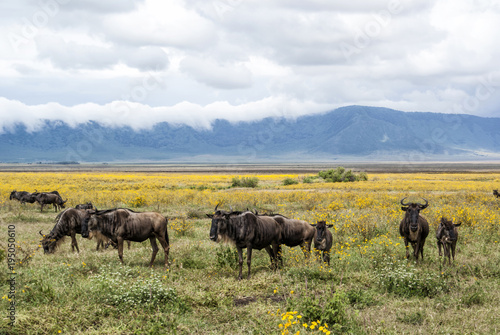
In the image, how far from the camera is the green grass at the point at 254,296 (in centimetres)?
754

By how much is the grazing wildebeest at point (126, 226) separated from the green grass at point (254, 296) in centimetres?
83

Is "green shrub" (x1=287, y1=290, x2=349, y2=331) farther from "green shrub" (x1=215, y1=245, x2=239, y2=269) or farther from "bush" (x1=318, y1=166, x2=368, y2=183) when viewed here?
"bush" (x1=318, y1=166, x2=368, y2=183)

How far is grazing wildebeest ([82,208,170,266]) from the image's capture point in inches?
478

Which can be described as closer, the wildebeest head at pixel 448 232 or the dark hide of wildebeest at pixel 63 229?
the wildebeest head at pixel 448 232

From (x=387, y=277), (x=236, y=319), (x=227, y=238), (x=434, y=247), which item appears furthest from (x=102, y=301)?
(x=434, y=247)

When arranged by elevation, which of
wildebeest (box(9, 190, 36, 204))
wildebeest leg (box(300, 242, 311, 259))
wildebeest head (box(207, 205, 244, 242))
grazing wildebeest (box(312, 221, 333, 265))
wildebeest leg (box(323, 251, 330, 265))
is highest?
wildebeest head (box(207, 205, 244, 242))

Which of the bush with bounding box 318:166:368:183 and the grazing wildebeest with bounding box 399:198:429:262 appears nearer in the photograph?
the grazing wildebeest with bounding box 399:198:429:262

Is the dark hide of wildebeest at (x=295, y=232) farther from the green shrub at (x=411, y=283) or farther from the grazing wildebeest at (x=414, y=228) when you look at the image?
the grazing wildebeest at (x=414, y=228)

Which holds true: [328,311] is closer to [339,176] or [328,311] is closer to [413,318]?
[413,318]

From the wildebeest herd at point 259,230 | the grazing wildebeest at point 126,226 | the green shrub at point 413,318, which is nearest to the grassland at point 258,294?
the green shrub at point 413,318

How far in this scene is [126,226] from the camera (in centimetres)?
1216

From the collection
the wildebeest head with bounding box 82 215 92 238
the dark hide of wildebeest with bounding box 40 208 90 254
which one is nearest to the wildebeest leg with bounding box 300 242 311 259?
the wildebeest head with bounding box 82 215 92 238

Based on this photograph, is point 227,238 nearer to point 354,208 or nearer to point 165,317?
point 165,317

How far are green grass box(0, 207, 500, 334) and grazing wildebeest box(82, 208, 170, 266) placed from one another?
2.71 feet
